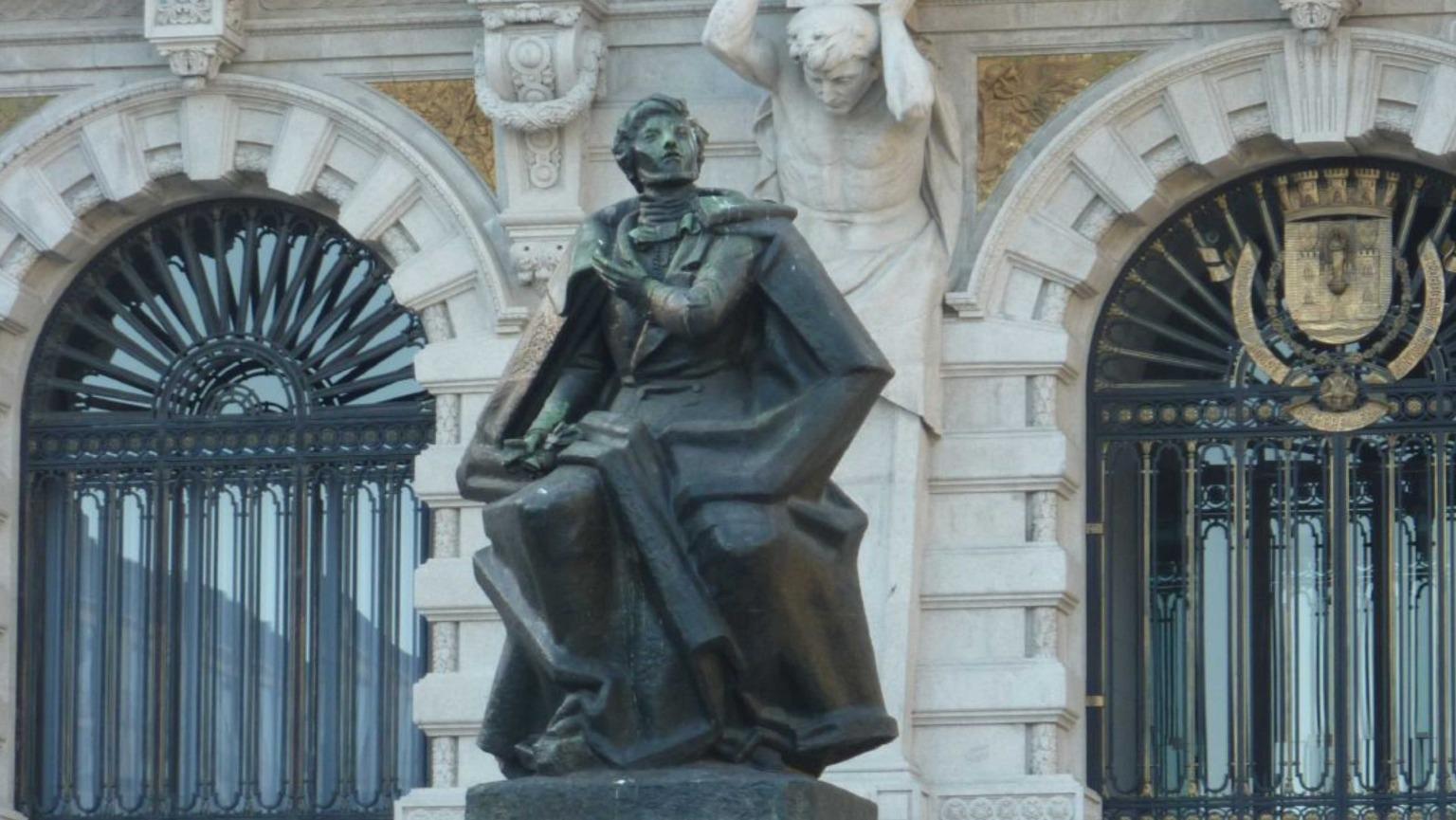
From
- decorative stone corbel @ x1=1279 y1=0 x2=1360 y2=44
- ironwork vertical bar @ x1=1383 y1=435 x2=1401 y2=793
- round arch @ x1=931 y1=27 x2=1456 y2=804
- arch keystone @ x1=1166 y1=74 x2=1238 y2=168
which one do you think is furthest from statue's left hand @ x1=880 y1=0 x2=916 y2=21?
ironwork vertical bar @ x1=1383 y1=435 x2=1401 y2=793

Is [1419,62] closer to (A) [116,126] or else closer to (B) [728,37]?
(B) [728,37]

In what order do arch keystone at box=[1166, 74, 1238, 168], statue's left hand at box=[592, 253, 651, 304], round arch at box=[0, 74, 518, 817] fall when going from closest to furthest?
1. statue's left hand at box=[592, 253, 651, 304]
2. arch keystone at box=[1166, 74, 1238, 168]
3. round arch at box=[0, 74, 518, 817]

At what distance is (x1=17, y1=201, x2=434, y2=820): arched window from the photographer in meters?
17.5

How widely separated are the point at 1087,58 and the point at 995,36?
35cm

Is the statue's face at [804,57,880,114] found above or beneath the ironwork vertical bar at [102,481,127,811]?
above

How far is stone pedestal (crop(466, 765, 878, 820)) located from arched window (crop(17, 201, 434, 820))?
6.78 meters

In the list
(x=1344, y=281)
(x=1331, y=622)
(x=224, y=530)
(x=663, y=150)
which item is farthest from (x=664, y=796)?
(x=224, y=530)

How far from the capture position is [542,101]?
54.7ft

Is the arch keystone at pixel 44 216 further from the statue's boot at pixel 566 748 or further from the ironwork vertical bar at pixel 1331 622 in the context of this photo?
the statue's boot at pixel 566 748

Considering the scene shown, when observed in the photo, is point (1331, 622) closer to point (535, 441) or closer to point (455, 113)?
point (455, 113)

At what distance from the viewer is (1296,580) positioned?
16688mm

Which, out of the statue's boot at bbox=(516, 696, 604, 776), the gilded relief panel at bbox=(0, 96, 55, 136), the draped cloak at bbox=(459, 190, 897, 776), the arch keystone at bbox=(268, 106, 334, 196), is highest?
the gilded relief panel at bbox=(0, 96, 55, 136)

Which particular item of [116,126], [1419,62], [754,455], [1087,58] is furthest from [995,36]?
[754,455]

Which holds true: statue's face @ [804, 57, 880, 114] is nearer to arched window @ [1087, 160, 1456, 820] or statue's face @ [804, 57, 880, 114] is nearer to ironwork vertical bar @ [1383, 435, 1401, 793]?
arched window @ [1087, 160, 1456, 820]
